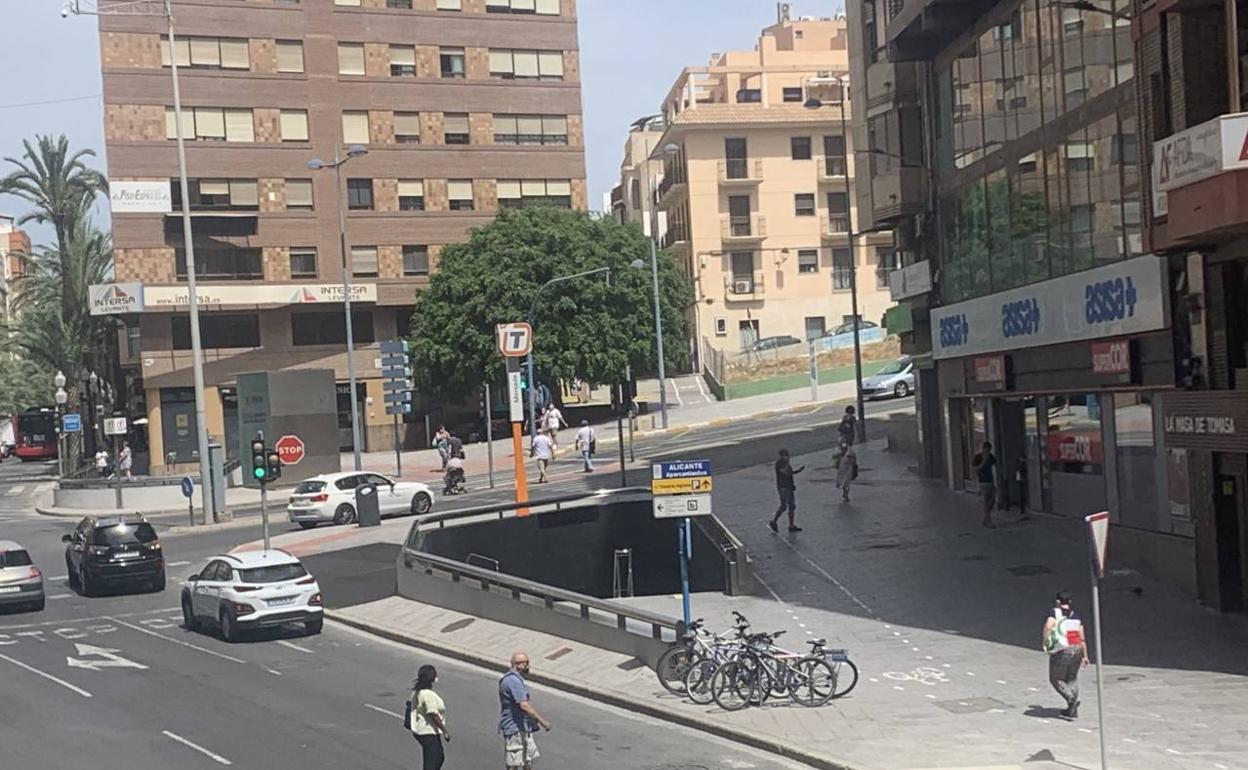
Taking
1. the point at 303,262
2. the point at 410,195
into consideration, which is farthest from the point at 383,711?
the point at 410,195

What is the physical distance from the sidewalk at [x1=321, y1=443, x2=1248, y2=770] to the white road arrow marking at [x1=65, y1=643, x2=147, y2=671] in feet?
15.2

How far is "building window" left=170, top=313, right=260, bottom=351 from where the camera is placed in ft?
236

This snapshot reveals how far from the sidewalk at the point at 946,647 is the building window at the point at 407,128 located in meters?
46.0

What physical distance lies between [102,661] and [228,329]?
50418 mm

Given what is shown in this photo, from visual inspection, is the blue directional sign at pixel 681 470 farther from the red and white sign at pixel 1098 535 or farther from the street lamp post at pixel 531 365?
the street lamp post at pixel 531 365

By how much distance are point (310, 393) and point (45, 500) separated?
581 inches

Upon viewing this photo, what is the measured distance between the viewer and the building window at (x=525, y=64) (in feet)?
251

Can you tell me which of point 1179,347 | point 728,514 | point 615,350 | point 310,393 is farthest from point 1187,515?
point 615,350

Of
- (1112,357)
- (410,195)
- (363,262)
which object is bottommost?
(1112,357)

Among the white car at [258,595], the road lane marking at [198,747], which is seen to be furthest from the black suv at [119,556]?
the road lane marking at [198,747]

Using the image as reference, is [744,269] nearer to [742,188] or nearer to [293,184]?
[742,188]

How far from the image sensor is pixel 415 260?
74.9m

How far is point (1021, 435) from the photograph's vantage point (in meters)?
Result: 32.3

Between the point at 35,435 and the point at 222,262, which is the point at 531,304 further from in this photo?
the point at 35,435
